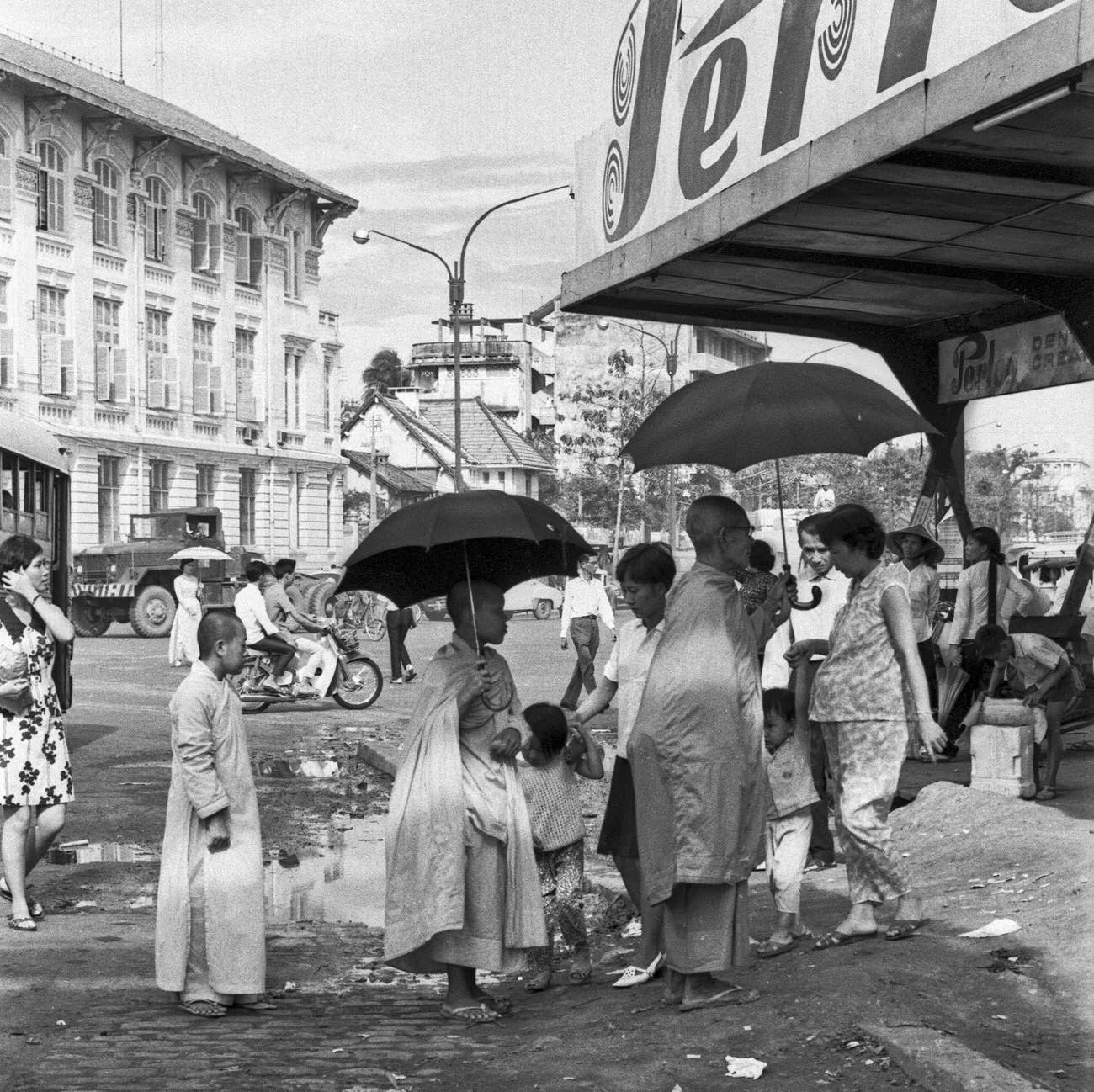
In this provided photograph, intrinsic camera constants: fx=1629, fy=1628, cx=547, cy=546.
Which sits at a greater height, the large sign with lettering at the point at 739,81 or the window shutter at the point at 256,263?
the window shutter at the point at 256,263

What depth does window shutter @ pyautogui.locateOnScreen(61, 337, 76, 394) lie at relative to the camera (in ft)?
135

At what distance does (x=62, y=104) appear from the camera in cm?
4066

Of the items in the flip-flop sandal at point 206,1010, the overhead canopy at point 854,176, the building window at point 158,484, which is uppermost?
the building window at point 158,484

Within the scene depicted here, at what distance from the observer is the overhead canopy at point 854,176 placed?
666 centimetres

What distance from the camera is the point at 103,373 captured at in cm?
4278

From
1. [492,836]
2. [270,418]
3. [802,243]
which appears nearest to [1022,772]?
[802,243]

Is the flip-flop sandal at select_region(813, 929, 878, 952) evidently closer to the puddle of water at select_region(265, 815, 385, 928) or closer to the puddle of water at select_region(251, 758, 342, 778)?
the puddle of water at select_region(265, 815, 385, 928)

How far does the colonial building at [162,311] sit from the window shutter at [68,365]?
4 centimetres

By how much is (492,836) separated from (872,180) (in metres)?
3.90

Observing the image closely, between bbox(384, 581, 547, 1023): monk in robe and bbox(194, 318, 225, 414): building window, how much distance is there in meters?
41.9


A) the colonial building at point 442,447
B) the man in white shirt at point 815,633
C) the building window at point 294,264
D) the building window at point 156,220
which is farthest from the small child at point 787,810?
the colonial building at point 442,447

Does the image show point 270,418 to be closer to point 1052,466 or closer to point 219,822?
point 1052,466

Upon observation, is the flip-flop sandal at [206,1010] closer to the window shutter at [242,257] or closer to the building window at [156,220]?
the building window at [156,220]

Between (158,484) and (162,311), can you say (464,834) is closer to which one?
(158,484)
